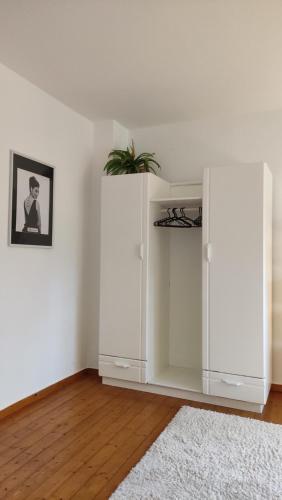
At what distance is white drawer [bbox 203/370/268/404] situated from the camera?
2.88 m

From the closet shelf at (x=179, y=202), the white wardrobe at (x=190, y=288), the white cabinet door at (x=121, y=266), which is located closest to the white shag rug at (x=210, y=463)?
the white wardrobe at (x=190, y=288)

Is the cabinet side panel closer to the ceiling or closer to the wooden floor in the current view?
the wooden floor

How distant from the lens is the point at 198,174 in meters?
3.76

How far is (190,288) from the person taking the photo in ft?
12.2

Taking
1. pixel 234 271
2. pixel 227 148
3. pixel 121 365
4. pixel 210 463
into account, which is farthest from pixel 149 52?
pixel 210 463

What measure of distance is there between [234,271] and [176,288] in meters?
0.90

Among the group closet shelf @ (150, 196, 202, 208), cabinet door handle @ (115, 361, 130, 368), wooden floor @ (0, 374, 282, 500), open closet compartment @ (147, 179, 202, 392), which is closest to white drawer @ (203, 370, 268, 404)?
wooden floor @ (0, 374, 282, 500)

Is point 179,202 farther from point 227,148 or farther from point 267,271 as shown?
point 267,271

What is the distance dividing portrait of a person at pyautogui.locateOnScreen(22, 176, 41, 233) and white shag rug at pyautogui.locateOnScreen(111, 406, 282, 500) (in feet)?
6.14

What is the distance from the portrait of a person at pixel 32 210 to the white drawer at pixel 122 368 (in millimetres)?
1357

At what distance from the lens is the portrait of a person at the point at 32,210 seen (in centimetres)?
302

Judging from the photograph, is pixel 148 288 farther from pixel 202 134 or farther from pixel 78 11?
pixel 78 11

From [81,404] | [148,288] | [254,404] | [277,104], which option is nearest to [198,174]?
[277,104]

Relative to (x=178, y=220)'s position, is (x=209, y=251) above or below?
below
